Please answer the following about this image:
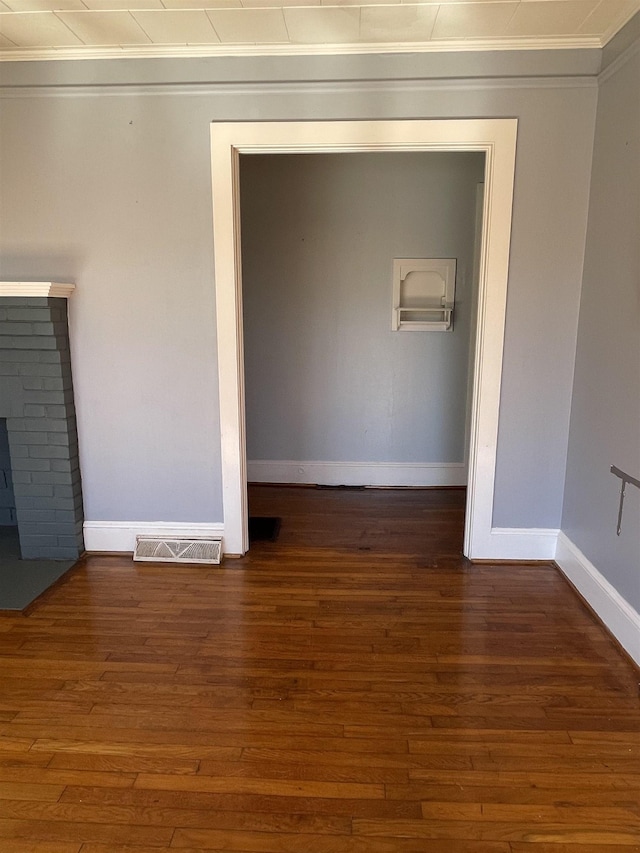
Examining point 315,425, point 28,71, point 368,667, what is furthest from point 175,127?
point 368,667

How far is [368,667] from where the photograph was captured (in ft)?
7.09

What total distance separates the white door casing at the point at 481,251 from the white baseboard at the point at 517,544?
0.02m

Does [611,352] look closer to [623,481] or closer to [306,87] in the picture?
[623,481]

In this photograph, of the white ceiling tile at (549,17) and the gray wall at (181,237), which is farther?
the gray wall at (181,237)

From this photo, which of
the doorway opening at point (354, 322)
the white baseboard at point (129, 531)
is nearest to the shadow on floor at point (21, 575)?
the white baseboard at point (129, 531)

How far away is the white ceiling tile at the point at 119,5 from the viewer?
2.26 metres

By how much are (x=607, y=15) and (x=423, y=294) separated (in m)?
2.00

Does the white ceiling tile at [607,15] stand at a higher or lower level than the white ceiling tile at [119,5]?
lower

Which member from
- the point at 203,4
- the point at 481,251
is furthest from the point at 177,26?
the point at 481,251

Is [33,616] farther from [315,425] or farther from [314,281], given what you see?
[314,281]

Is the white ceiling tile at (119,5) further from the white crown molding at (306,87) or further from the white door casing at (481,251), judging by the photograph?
the white door casing at (481,251)

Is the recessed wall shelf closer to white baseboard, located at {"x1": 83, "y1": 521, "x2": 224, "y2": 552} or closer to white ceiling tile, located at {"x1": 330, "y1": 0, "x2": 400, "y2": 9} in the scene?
white ceiling tile, located at {"x1": 330, "y1": 0, "x2": 400, "y2": 9}

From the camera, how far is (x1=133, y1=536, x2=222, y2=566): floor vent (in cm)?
305

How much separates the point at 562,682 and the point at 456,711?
470mm
